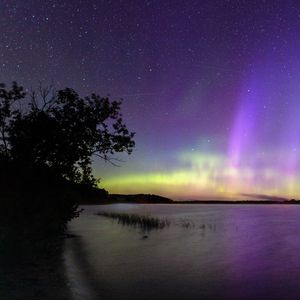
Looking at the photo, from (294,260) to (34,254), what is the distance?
22.8 metres

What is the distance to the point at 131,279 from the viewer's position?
2416 cm

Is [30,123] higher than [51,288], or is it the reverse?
[30,123]

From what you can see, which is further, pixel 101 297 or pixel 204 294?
pixel 204 294

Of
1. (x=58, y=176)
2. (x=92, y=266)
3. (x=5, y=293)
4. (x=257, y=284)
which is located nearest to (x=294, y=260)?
(x=257, y=284)

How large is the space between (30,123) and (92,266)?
1086 cm

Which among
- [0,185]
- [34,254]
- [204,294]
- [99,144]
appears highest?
[99,144]

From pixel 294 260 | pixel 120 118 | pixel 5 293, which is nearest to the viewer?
pixel 5 293

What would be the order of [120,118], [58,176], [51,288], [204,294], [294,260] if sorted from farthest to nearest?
[294,260] → [120,118] → [58,176] → [204,294] → [51,288]

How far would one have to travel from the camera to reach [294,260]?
3769cm

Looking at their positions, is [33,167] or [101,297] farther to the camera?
[33,167]

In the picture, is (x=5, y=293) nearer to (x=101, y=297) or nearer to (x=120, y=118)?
(x=101, y=297)

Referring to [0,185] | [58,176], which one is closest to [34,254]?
[0,185]

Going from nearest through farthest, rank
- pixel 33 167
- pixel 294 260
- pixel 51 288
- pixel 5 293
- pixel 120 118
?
pixel 5 293
pixel 51 288
pixel 33 167
pixel 120 118
pixel 294 260

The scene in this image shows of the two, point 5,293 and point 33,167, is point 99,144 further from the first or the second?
point 5,293
